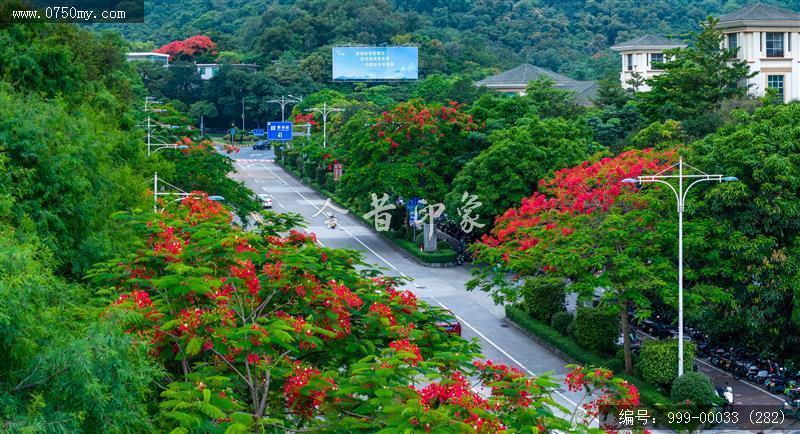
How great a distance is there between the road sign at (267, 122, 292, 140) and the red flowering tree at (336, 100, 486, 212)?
2568 cm

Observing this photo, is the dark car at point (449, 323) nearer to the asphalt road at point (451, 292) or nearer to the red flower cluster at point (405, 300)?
the red flower cluster at point (405, 300)

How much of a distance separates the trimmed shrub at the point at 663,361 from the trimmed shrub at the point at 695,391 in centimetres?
112

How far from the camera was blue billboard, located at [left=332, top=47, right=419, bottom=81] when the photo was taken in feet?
322

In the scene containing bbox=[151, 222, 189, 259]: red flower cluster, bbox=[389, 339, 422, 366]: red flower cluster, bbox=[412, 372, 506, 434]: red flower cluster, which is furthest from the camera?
bbox=[151, 222, 189, 259]: red flower cluster

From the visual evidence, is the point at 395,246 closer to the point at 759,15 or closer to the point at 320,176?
the point at 320,176

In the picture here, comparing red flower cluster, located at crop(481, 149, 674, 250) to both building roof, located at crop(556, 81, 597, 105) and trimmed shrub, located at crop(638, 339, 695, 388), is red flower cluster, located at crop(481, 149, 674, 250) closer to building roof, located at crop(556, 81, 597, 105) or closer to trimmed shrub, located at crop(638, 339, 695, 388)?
trimmed shrub, located at crop(638, 339, 695, 388)

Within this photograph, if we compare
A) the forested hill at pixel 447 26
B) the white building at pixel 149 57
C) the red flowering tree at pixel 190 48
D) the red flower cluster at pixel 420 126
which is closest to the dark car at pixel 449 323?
the red flower cluster at pixel 420 126

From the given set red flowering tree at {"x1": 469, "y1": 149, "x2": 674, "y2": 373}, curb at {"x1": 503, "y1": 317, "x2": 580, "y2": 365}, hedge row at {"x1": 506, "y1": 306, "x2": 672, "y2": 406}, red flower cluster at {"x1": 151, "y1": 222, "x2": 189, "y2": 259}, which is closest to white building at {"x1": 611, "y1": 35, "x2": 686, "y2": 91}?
curb at {"x1": 503, "y1": 317, "x2": 580, "y2": 365}

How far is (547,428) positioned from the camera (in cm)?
1490

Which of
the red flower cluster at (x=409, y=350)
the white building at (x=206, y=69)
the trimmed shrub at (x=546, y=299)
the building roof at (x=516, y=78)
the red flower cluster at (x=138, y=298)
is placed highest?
the white building at (x=206, y=69)

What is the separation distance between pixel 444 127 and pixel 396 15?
7061 cm

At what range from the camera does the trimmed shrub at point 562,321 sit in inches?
1399

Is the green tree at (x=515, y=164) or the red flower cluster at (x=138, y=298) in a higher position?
the green tree at (x=515, y=164)

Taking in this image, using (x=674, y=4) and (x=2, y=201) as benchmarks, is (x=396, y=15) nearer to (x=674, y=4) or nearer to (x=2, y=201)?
(x=674, y=4)
